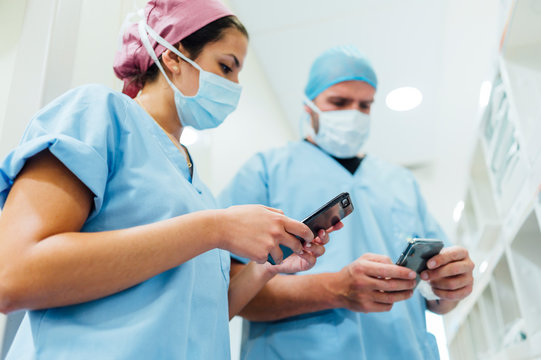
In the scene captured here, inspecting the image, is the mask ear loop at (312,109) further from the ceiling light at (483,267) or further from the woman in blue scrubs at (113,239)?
the ceiling light at (483,267)

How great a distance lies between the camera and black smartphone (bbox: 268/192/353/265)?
676 millimetres

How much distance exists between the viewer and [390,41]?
7.10 feet

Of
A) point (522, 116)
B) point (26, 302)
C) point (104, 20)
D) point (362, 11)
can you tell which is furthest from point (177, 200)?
point (362, 11)

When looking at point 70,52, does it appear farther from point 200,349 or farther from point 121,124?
point 200,349

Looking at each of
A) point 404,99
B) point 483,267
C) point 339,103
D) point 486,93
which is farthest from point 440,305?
point 404,99

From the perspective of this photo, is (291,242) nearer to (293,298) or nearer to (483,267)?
(293,298)

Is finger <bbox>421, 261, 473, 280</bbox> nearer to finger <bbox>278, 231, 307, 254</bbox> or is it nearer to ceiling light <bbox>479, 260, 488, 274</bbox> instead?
finger <bbox>278, 231, 307, 254</bbox>

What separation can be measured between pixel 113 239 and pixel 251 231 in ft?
0.57

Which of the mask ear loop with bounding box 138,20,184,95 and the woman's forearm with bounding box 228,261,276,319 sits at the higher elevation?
the mask ear loop with bounding box 138,20,184,95

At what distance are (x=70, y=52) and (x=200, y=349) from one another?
2.07ft

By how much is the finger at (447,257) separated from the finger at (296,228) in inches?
15.7

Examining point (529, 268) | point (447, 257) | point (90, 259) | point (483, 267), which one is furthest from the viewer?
point (483, 267)

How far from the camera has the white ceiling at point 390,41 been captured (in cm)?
198

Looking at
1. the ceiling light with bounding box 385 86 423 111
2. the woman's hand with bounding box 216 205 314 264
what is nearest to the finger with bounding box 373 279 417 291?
the woman's hand with bounding box 216 205 314 264
